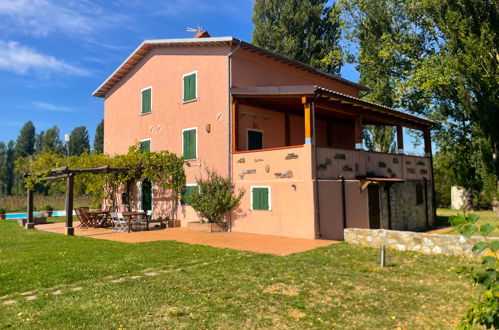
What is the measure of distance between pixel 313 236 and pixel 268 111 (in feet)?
20.6

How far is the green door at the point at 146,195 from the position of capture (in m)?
17.5

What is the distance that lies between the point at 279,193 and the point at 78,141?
46812 millimetres

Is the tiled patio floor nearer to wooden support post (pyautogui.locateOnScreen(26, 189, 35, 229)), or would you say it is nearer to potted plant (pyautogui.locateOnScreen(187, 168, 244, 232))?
Result: potted plant (pyautogui.locateOnScreen(187, 168, 244, 232))

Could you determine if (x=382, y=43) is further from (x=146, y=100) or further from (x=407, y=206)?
(x=146, y=100)

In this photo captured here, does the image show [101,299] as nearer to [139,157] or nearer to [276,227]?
[276,227]

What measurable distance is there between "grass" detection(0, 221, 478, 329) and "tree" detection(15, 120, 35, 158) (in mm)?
49999

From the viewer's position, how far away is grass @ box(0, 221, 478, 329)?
4.60m

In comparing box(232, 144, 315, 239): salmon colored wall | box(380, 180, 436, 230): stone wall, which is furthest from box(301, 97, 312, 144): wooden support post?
box(380, 180, 436, 230): stone wall

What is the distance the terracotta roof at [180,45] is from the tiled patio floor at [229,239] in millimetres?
7545

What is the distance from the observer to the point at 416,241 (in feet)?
29.5

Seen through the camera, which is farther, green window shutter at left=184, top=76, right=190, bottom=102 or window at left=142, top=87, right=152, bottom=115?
window at left=142, top=87, right=152, bottom=115

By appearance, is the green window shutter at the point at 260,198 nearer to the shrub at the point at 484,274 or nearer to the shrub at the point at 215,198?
the shrub at the point at 215,198

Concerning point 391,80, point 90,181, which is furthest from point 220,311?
point 391,80

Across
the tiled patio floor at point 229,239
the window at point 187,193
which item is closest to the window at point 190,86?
the window at point 187,193
